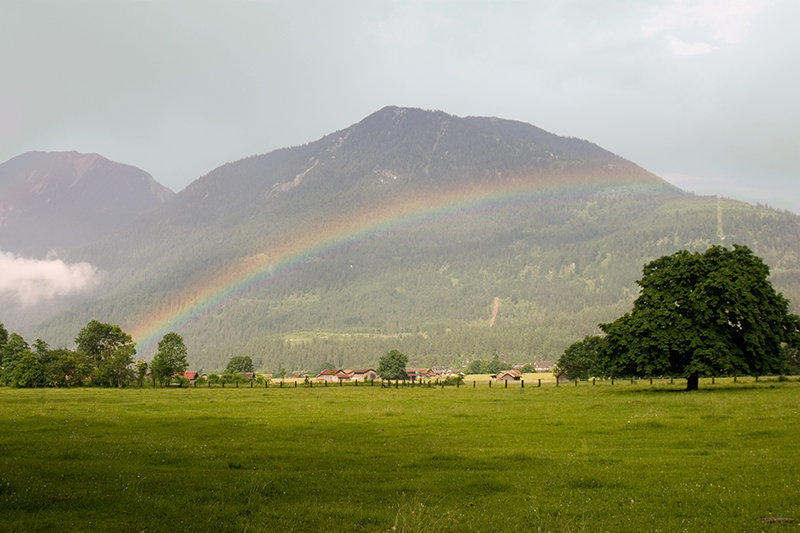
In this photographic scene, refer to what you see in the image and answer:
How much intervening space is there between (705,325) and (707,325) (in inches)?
6.5

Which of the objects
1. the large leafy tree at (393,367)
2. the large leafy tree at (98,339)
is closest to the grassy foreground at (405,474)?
the large leafy tree at (98,339)

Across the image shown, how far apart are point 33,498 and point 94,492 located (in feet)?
4.42

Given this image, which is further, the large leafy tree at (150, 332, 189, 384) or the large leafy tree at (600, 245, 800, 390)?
the large leafy tree at (150, 332, 189, 384)

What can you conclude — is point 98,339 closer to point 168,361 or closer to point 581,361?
point 168,361

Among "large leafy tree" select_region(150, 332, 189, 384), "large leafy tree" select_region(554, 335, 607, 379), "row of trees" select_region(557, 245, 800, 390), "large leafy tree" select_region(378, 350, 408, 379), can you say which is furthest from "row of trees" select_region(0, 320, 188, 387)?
"large leafy tree" select_region(378, 350, 408, 379)

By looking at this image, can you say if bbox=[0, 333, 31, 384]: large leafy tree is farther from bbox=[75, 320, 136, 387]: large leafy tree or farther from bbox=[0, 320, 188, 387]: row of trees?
bbox=[75, 320, 136, 387]: large leafy tree

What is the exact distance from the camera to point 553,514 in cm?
1371

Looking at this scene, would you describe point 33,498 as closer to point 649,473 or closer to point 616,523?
point 616,523

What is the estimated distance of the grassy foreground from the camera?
12977mm

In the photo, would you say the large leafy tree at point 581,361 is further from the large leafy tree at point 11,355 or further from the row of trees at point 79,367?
the large leafy tree at point 11,355

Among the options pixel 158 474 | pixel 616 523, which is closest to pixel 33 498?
pixel 158 474

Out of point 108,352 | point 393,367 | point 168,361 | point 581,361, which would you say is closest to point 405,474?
→ point 168,361

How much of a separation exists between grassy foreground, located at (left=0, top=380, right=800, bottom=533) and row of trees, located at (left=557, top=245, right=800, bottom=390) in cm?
1765

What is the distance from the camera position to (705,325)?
49.2m
